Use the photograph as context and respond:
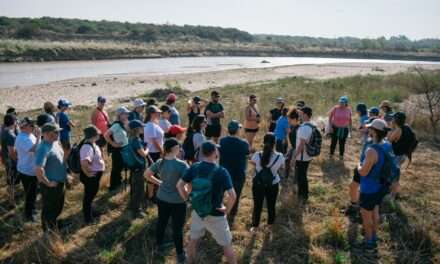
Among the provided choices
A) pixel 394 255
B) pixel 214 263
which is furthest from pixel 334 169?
pixel 214 263

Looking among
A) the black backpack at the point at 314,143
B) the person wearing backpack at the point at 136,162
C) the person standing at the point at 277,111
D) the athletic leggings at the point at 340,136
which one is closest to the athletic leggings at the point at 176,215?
the person wearing backpack at the point at 136,162

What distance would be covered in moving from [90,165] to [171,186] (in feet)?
5.05

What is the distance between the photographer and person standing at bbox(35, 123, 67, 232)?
5.29m

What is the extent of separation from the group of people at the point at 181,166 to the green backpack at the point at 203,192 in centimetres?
1

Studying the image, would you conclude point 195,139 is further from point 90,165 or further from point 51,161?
point 51,161

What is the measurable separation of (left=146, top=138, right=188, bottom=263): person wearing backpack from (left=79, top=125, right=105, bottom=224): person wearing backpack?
1.20 metres

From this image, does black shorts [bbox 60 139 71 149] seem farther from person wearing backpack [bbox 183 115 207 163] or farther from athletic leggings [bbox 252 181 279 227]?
athletic leggings [bbox 252 181 279 227]

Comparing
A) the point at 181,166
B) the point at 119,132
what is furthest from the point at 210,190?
the point at 119,132

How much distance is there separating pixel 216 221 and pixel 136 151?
224 centimetres

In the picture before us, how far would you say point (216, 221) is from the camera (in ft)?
14.9

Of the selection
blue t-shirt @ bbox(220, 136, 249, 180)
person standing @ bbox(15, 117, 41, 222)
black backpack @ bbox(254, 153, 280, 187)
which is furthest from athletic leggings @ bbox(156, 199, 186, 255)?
person standing @ bbox(15, 117, 41, 222)

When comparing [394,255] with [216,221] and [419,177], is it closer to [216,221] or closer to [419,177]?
[216,221]

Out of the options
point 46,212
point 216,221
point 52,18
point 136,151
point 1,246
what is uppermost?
point 52,18

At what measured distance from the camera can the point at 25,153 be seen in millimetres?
6055
